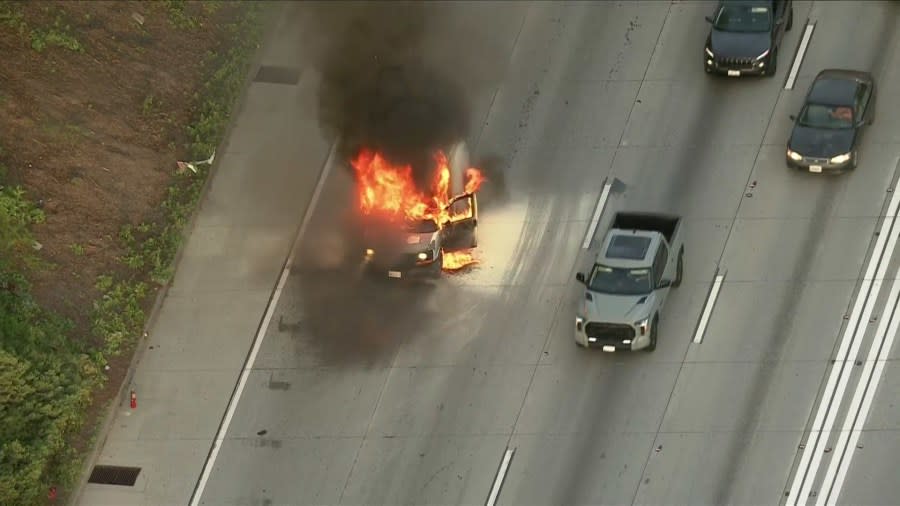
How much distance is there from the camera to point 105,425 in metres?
37.6

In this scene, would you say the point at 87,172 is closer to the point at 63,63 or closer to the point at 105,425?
the point at 63,63

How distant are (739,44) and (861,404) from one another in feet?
35.9

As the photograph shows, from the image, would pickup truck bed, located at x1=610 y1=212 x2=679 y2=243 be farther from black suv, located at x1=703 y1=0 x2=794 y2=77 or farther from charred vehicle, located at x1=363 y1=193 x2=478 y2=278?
black suv, located at x1=703 y1=0 x2=794 y2=77

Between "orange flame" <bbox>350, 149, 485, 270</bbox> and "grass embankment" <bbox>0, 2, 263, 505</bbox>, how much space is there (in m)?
4.18

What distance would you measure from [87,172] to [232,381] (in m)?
6.89

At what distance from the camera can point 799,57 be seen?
43.6 m

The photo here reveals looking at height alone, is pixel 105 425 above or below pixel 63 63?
below

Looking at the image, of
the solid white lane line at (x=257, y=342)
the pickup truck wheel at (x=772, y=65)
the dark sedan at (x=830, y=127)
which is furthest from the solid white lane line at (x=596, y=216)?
the solid white lane line at (x=257, y=342)

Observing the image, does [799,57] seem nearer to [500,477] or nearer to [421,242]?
[421,242]

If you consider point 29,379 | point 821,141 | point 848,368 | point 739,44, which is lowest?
point 29,379

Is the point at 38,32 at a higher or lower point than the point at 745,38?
lower

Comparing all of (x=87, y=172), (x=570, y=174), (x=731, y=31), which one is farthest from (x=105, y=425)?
(x=731, y=31)

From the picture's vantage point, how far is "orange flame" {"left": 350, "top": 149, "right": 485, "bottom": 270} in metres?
40.0

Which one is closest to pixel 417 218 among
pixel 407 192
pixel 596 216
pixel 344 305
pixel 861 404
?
pixel 407 192
